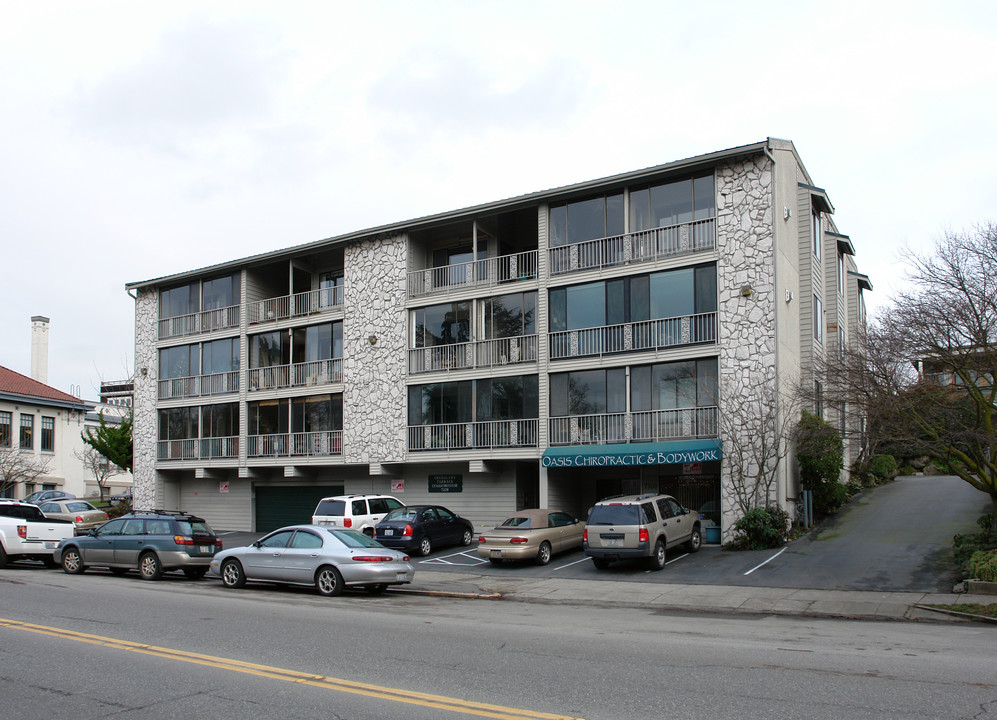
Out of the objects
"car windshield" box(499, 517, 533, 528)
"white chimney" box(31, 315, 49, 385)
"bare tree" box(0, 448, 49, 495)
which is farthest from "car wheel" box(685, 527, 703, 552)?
"white chimney" box(31, 315, 49, 385)

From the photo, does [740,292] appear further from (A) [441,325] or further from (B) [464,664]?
(B) [464,664]

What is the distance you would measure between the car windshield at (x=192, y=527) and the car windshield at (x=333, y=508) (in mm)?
5524

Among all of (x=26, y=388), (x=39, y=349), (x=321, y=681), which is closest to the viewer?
(x=321, y=681)

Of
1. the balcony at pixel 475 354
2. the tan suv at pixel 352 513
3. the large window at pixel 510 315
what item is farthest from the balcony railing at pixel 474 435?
the tan suv at pixel 352 513

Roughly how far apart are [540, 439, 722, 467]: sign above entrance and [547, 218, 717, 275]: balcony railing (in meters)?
5.77

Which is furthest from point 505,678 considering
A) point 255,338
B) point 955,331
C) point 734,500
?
point 255,338

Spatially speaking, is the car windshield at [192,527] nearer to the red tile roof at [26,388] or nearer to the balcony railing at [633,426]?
the balcony railing at [633,426]

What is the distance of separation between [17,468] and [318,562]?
120ft

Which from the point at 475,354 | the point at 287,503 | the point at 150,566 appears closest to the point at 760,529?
the point at 475,354

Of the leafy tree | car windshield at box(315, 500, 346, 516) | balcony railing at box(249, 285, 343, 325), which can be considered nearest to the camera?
car windshield at box(315, 500, 346, 516)

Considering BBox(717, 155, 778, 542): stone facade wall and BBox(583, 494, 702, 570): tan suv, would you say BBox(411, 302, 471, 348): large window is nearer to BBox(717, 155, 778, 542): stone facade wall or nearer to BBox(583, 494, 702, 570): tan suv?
BBox(717, 155, 778, 542): stone facade wall

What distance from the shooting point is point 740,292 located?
79.8ft

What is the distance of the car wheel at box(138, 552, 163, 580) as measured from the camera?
65.7 feet

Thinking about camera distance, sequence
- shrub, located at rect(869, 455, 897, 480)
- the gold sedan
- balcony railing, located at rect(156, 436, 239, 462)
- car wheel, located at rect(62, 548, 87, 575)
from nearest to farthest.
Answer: car wheel, located at rect(62, 548, 87, 575)
the gold sedan
shrub, located at rect(869, 455, 897, 480)
balcony railing, located at rect(156, 436, 239, 462)
